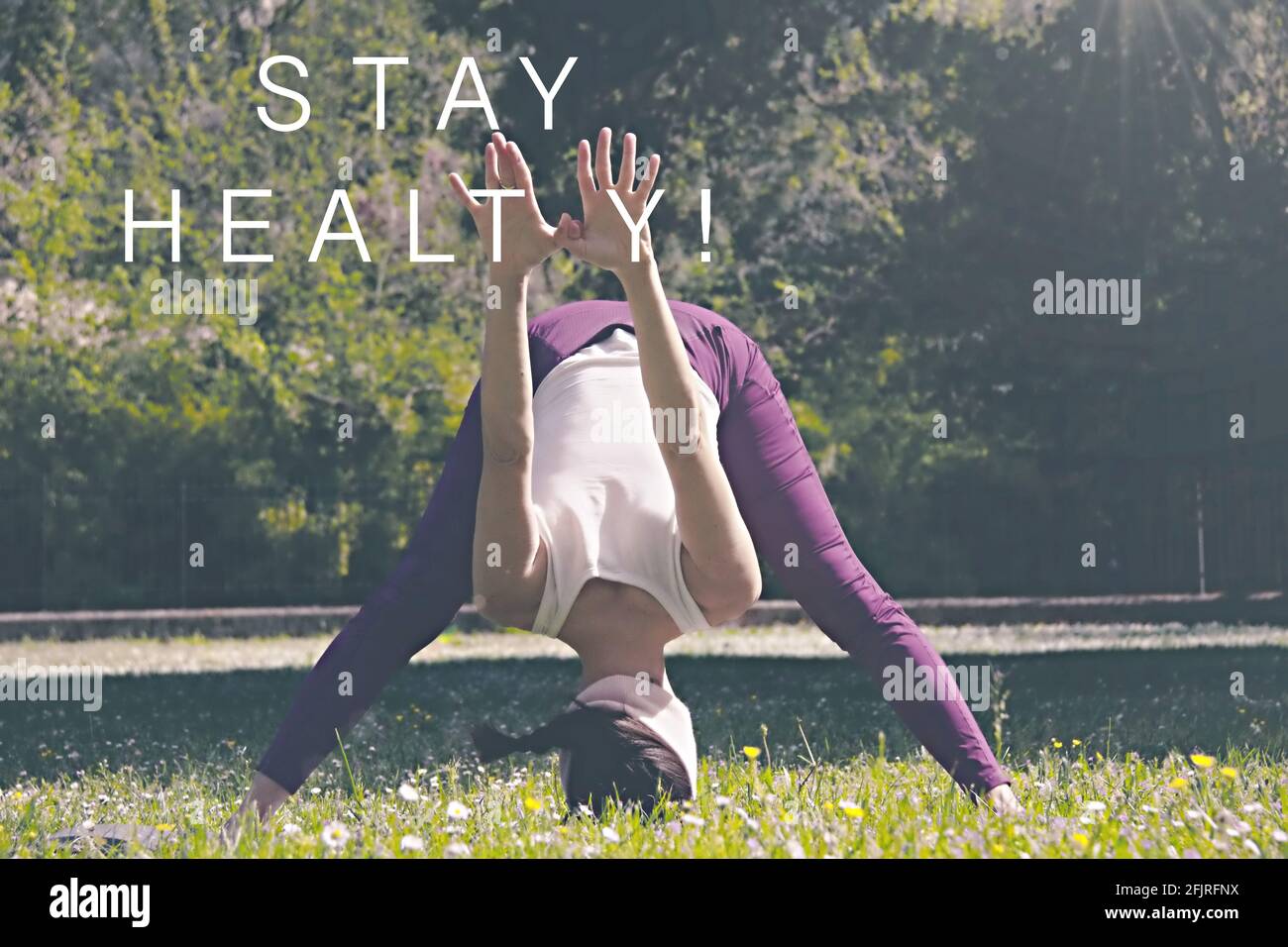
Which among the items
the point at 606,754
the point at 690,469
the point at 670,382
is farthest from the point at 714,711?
the point at 670,382

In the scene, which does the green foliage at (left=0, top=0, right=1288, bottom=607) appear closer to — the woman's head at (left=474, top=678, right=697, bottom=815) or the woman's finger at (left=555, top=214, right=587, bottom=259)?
the woman's head at (left=474, top=678, right=697, bottom=815)

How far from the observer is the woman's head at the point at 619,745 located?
4.22 metres

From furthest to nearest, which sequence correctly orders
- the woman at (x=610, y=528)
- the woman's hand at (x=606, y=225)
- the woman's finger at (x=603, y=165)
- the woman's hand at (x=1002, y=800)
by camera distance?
the woman's hand at (x=1002, y=800) < the woman at (x=610, y=528) < the woman's hand at (x=606, y=225) < the woman's finger at (x=603, y=165)

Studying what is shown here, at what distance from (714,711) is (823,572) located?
6041mm

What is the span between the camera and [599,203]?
406 centimetres

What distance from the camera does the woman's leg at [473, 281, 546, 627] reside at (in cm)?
412

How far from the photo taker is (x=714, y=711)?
1078cm

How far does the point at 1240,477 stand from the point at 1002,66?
7.36 m

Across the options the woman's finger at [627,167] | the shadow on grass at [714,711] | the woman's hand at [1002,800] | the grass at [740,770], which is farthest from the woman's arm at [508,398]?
the shadow on grass at [714,711]

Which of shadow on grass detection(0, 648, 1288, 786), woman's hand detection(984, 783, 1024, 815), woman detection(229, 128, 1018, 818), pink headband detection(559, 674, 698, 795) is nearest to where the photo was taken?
woman detection(229, 128, 1018, 818)

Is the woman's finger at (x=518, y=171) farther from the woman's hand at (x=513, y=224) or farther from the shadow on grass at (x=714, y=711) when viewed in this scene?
the shadow on grass at (x=714, y=711)

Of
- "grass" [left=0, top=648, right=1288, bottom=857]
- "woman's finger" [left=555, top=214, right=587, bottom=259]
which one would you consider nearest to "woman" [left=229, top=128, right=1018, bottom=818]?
"woman's finger" [left=555, top=214, right=587, bottom=259]

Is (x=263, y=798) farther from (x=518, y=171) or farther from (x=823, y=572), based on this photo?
(x=518, y=171)
